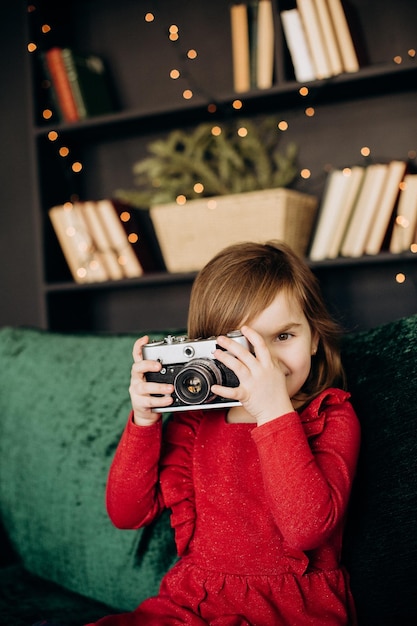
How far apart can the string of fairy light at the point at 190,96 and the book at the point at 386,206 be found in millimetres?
125

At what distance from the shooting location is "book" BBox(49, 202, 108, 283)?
85.4 inches

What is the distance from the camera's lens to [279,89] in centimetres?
188

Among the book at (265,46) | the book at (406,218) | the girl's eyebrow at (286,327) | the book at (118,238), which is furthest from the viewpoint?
the book at (118,238)

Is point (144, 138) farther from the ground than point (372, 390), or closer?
farther from the ground

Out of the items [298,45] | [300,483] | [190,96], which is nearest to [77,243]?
[190,96]

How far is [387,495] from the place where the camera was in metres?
1.01

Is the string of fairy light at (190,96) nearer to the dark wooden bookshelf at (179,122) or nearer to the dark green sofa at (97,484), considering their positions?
the dark wooden bookshelf at (179,122)

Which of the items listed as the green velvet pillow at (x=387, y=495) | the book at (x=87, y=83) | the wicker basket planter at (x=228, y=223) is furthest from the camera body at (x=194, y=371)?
the book at (x=87, y=83)

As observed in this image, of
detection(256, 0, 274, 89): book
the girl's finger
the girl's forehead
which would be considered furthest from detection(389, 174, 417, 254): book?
the girl's finger

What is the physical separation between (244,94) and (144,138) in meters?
0.53

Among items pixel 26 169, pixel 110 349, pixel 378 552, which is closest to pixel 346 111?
pixel 110 349

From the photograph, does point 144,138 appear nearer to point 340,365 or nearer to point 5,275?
point 5,275

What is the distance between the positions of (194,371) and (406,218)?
104cm

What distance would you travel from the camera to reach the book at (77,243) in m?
2.17
